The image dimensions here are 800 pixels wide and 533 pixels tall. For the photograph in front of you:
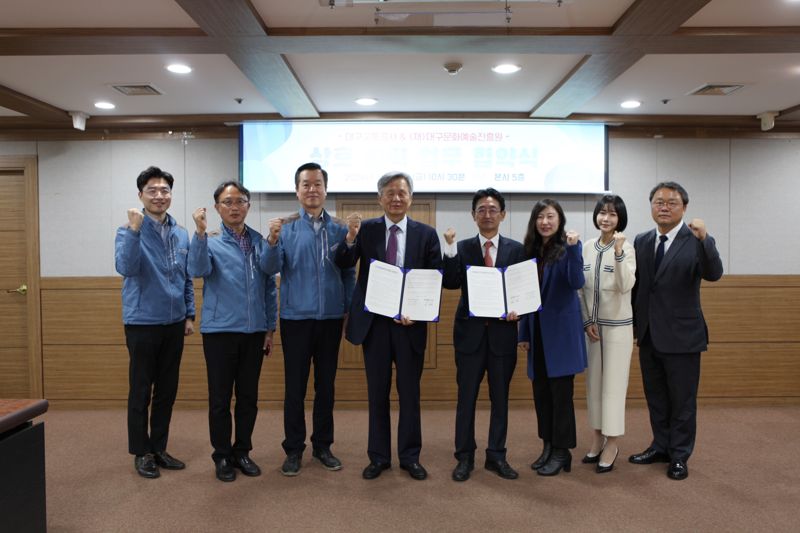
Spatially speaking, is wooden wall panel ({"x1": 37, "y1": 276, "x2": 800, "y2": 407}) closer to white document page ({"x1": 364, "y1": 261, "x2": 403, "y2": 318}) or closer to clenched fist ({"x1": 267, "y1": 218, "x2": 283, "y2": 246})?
white document page ({"x1": 364, "y1": 261, "x2": 403, "y2": 318})

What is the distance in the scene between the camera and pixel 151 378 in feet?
11.0

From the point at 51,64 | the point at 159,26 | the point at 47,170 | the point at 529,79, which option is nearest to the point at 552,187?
the point at 529,79

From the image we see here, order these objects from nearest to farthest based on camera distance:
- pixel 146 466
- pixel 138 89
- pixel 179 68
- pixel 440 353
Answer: pixel 146 466 → pixel 179 68 → pixel 138 89 → pixel 440 353

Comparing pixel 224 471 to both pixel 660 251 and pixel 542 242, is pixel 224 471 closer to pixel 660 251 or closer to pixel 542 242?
pixel 542 242

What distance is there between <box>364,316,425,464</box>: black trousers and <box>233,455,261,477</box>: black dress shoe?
698 millimetres

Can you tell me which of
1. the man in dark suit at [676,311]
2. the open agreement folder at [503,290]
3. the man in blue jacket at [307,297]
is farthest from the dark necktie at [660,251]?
the man in blue jacket at [307,297]

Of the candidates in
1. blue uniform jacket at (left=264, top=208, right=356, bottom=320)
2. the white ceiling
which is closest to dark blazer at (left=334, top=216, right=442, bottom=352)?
blue uniform jacket at (left=264, top=208, right=356, bottom=320)

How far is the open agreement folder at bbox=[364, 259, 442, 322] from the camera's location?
313 cm

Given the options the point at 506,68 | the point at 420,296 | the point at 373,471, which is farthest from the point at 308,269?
the point at 506,68

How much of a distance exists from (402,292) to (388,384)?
1.86 feet

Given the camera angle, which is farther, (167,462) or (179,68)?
(179,68)

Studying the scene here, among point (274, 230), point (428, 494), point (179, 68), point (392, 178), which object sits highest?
point (179, 68)

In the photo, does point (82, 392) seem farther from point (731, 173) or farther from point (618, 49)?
point (731, 173)

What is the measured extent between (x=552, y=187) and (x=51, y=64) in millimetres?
3984
